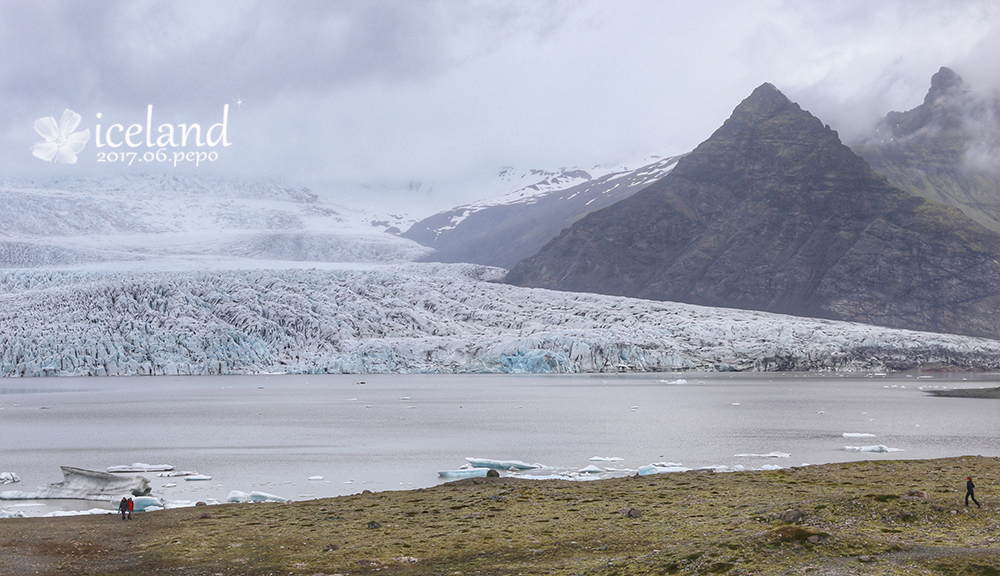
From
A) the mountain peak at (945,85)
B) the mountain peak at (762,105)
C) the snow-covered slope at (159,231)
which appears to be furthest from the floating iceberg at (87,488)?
the mountain peak at (945,85)

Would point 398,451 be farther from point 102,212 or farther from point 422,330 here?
point 102,212

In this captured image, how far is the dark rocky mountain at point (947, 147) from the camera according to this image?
163 meters

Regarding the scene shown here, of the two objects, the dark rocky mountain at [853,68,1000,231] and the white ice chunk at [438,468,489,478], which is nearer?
the white ice chunk at [438,468,489,478]

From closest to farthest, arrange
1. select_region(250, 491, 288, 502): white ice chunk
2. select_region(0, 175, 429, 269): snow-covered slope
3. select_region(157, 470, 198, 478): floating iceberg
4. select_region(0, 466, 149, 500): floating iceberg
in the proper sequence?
select_region(250, 491, 288, 502): white ice chunk → select_region(0, 466, 149, 500): floating iceberg → select_region(157, 470, 198, 478): floating iceberg → select_region(0, 175, 429, 269): snow-covered slope

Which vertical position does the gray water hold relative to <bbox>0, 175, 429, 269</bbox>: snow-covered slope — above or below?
below

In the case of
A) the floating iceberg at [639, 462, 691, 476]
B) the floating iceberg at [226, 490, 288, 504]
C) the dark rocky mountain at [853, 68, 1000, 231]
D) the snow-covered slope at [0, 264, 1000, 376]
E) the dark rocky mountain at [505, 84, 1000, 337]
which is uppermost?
the dark rocky mountain at [853, 68, 1000, 231]

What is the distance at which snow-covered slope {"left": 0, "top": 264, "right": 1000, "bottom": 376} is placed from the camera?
2008 inches

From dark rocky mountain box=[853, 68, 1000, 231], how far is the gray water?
129 metres

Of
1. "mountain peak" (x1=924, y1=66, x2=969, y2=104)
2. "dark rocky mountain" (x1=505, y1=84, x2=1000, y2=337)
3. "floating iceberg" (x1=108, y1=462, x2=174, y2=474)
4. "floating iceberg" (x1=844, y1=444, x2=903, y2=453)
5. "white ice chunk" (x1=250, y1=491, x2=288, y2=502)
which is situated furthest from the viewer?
"mountain peak" (x1=924, y1=66, x2=969, y2=104)

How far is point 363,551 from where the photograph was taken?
10289 mm

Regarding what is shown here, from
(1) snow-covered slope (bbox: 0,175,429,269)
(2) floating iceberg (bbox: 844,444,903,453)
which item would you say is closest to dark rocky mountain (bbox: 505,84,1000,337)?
(1) snow-covered slope (bbox: 0,175,429,269)

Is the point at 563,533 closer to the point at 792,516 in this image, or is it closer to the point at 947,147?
the point at 792,516

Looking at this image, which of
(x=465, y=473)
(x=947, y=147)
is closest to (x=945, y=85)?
(x=947, y=147)

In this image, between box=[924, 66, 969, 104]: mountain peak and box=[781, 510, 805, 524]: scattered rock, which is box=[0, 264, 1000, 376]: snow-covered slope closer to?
box=[781, 510, 805, 524]: scattered rock
